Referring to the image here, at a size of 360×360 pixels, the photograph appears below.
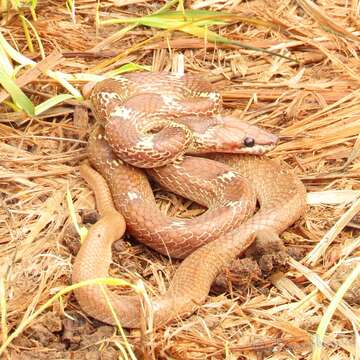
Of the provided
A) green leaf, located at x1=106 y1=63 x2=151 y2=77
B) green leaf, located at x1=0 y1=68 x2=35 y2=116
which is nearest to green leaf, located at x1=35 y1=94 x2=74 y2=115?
green leaf, located at x1=0 y1=68 x2=35 y2=116

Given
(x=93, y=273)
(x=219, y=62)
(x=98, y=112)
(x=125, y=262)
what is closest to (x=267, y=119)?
Answer: (x=219, y=62)

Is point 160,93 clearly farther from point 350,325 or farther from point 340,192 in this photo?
point 350,325

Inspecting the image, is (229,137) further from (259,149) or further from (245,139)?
(259,149)

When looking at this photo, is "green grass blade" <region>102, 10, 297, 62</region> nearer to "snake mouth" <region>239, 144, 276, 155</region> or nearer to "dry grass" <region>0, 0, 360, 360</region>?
"dry grass" <region>0, 0, 360, 360</region>

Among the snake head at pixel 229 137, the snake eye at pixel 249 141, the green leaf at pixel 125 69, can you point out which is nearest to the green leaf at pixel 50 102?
the green leaf at pixel 125 69

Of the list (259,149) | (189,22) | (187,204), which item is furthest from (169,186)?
(189,22)

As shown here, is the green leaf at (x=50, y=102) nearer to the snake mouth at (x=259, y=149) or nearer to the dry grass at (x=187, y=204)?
the dry grass at (x=187, y=204)
